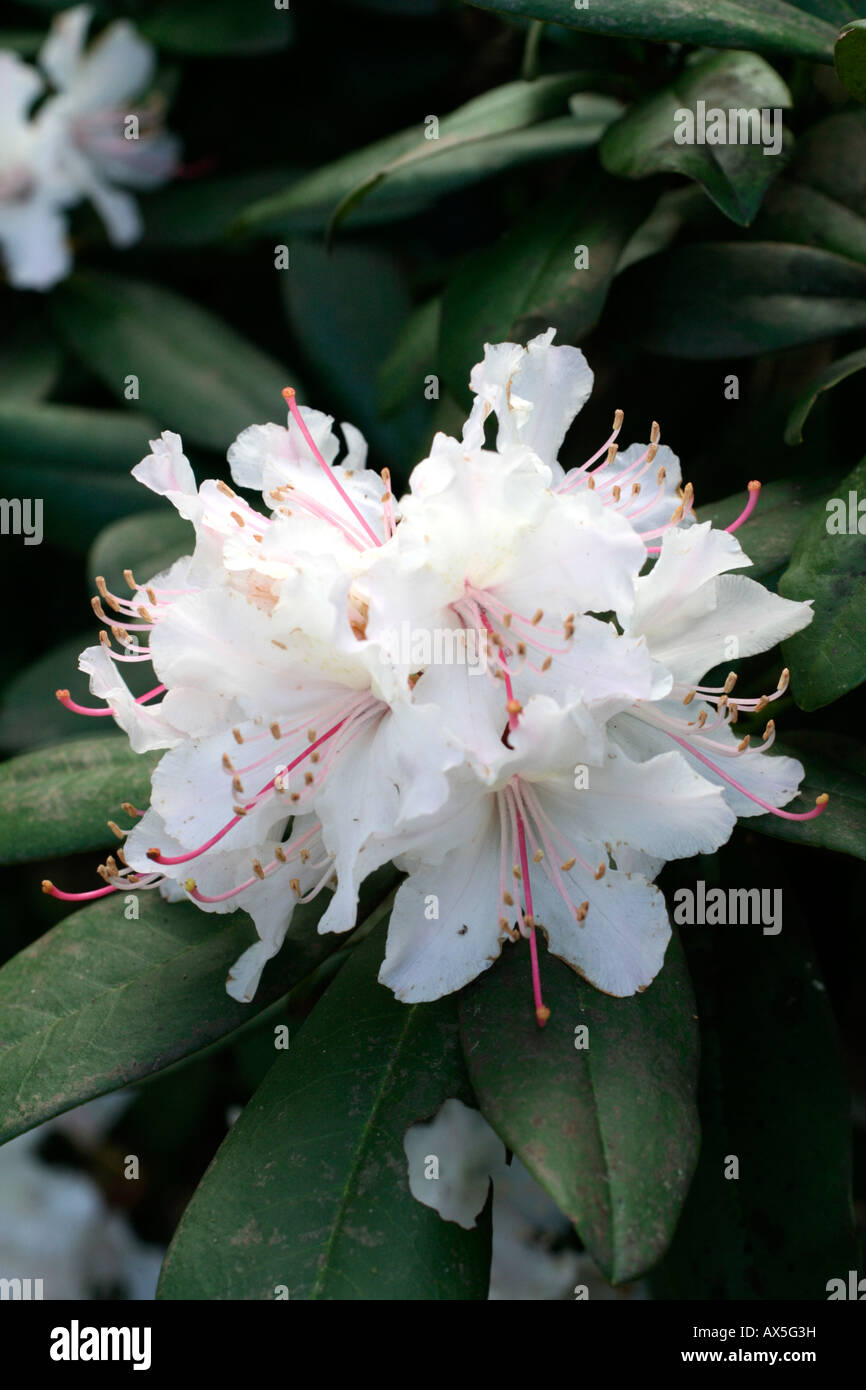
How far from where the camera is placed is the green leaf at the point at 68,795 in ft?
3.31

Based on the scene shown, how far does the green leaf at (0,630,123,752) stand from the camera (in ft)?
5.11

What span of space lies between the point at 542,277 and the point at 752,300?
187 mm

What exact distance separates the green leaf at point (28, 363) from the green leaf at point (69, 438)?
0.08 metres

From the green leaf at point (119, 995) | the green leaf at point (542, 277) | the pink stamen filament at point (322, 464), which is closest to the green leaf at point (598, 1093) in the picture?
the green leaf at point (119, 995)

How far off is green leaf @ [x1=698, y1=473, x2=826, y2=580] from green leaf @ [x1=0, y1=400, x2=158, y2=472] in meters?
0.96

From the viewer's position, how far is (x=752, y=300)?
112cm

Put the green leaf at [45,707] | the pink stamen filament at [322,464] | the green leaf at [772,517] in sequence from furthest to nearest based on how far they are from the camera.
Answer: the green leaf at [45,707] → the green leaf at [772,517] → the pink stamen filament at [322,464]

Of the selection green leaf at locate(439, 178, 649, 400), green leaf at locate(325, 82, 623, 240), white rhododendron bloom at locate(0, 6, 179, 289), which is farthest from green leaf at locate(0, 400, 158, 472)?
green leaf at locate(439, 178, 649, 400)

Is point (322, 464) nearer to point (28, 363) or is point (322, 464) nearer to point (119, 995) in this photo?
point (119, 995)

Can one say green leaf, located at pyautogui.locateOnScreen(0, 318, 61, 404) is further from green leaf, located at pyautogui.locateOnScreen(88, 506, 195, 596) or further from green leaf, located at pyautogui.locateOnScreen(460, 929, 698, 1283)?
green leaf, located at pyautogui.locateOnScreen(460, 929, 698, 1283)

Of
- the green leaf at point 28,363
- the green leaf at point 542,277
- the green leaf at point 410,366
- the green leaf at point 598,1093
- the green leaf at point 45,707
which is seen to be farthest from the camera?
the green leaf at point 28,363

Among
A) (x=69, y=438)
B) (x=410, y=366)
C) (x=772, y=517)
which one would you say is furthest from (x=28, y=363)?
(x=772, y=517)

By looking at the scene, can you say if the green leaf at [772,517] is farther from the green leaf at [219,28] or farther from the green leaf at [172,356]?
the green leaf at [219,28]

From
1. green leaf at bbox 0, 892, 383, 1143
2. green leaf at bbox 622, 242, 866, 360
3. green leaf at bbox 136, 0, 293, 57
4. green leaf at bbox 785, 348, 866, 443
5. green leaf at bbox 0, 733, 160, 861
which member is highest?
green leaf at bbox 136, 0, 293, 57
